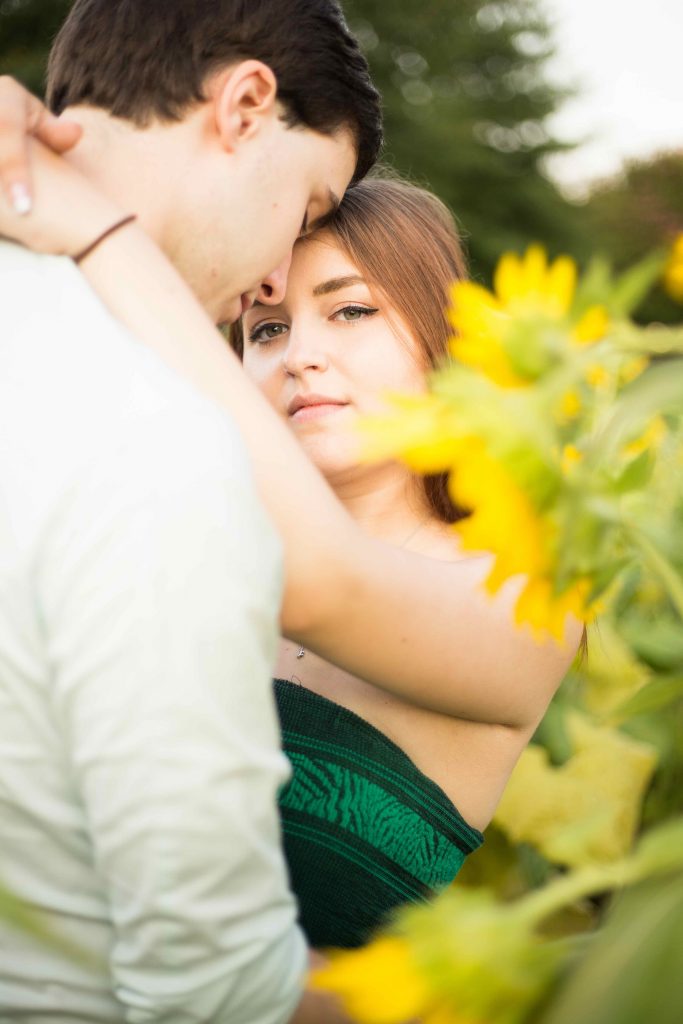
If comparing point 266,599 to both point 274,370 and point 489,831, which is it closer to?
point 274,370

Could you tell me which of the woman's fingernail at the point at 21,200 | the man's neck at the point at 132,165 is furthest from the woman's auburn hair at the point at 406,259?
the woman's fingernail at the point at 21,200

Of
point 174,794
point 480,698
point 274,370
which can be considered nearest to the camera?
point 174,794

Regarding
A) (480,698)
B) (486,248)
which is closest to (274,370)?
(480,698)

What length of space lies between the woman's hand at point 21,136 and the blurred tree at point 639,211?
57.5 ft

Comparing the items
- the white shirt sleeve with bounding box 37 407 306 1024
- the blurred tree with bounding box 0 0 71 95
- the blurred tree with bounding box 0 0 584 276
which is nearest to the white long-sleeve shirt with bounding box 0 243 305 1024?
the white shirt sleeve with bounding box 37 407 306 1024

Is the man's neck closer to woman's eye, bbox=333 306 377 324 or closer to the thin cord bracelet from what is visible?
the thin cord bracelet

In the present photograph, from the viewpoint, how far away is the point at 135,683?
2.57 feet

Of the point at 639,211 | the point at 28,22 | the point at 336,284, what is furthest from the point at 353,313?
the point at 639,211

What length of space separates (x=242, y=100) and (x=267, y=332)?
77 centimetres

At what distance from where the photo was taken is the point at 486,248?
60.8 feet

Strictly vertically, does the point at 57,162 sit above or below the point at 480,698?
above

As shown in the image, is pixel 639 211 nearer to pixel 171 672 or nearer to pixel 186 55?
pixel 186 55

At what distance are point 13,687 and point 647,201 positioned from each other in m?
21.2

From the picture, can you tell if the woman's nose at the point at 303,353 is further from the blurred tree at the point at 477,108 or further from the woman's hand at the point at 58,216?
the blurred tree at the point at 477,108
